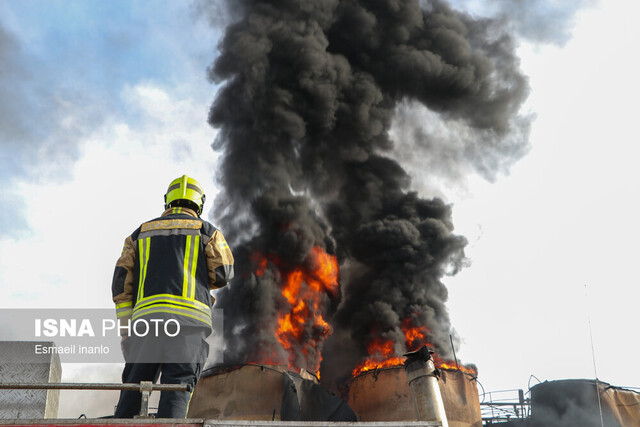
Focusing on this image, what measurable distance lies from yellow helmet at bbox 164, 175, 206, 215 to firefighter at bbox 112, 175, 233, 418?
15 centimetres

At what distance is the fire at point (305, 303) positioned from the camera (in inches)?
1011

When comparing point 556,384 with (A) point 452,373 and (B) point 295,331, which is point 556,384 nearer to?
(A) point 452,373

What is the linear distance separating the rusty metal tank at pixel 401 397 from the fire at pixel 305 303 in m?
6.76

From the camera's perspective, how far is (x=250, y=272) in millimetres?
27641

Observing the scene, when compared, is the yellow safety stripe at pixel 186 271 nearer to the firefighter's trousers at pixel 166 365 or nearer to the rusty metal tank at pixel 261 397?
the firefighter's trousers at pixel 166 365

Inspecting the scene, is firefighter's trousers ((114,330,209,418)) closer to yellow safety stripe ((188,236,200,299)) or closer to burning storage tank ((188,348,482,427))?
yellow safety stripe ((188,236,200,299))

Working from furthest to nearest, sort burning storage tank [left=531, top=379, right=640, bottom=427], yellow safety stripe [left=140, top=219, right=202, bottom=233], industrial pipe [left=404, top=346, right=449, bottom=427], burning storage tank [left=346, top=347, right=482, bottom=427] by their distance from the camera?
1. burning storage tank [left=346, top=347, right=482, bottom=427]
2. burning storage tank [left=531, top=379, right=640, bottom=427]
3. industrial pipe [left=404, top=346, right=449, bottom=427]
4. yellow safety stripe [left=140, top=219, right=202, bottom=233]

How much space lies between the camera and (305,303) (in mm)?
27359

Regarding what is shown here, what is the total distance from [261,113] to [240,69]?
2.93m

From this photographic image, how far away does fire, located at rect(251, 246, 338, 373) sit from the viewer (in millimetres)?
A: 25688

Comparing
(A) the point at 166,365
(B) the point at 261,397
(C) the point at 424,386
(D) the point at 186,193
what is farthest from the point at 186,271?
(B) the point at 261,397

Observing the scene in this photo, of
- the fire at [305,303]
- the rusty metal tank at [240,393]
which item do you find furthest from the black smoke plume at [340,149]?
the rusty metal tank at [240,393]

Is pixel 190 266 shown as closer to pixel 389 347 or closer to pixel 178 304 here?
pixel 178 304

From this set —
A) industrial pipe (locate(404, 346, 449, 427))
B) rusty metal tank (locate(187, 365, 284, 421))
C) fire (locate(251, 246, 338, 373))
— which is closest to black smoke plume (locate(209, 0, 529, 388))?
fire (locate(251, 246, 338, 373))
